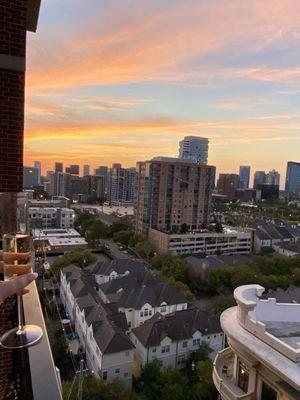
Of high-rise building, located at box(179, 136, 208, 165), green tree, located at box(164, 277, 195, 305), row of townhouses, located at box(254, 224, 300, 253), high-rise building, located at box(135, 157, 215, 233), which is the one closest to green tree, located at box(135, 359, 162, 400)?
green tree, located at box(164, 277, 195, 305)

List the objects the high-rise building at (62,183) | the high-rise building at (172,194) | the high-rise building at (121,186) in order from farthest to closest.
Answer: the high-rise building at (62,183)
the high-rise building at (121,186)
the high-rise building at (172,194)

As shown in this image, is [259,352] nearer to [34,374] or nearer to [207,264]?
[34,374]

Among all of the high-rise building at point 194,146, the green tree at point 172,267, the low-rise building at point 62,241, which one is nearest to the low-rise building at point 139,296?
the green tree at point 172,267

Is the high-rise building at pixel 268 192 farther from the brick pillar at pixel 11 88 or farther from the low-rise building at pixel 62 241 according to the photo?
the brick pillar at pixel 11 88

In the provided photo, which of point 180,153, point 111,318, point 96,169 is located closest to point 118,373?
point 111,318

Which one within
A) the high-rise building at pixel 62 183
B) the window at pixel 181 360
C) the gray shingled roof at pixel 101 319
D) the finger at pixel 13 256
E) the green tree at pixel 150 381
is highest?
the finger at pixel 13 256

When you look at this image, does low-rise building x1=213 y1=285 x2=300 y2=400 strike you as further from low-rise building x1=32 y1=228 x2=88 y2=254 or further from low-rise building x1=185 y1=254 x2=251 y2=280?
low-rise building x1=32 y1=228 x2=88 y2=254

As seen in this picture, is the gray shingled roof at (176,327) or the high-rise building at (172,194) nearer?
the gray shingled roof at (176,327)
